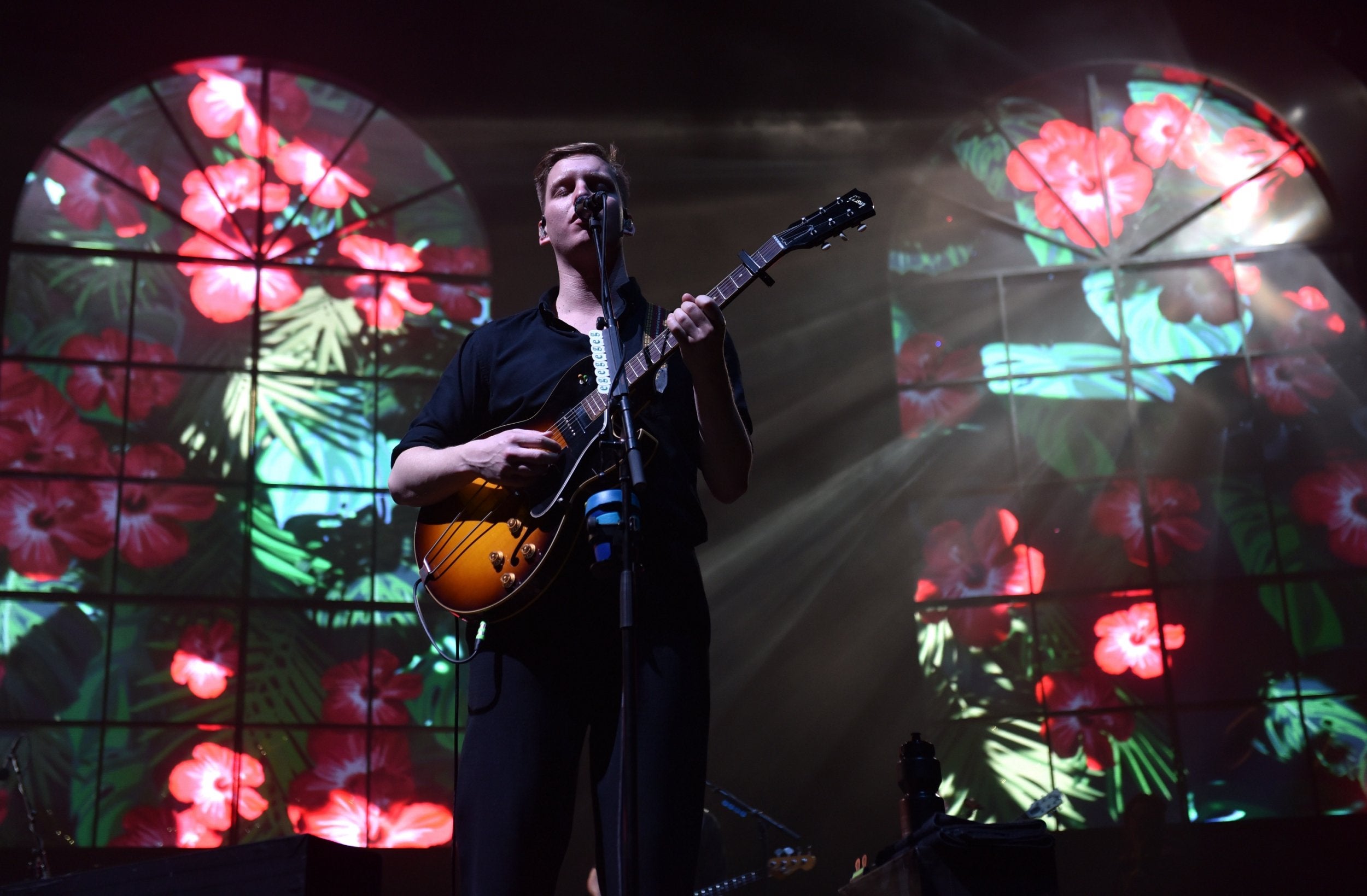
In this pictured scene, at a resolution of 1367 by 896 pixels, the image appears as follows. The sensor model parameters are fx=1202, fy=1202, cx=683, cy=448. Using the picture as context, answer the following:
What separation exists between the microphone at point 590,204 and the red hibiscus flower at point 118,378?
4563 millimetres

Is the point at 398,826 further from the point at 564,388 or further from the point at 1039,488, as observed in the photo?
the point at 564,388

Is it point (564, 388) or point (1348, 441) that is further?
point (1348, 441)

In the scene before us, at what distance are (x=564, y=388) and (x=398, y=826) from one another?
405 cm

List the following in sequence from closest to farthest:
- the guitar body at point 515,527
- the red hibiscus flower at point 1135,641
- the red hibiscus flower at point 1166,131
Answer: the guitar body at point 515,527 → the red hibiscus flower at point 1135,641 → the red hibiscus flower at point 1166,131

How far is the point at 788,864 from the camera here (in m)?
4.40

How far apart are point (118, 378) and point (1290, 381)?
5827 millimetres

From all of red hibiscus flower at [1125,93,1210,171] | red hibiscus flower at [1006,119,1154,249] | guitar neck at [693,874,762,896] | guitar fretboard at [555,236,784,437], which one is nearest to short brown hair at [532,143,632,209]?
guitar fretboard at [555,236,784,437]

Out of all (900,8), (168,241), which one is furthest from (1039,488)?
(168,241)

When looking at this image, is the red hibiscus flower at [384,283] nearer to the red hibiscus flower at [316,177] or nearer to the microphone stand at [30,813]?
the red hibiscus flower at [316,177]

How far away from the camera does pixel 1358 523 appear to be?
235 inches

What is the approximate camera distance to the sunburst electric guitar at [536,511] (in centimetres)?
160

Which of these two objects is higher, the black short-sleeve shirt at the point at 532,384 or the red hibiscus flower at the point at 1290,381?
the red hibiscus flower at the point at 1290,381

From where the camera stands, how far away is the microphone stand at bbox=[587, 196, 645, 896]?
135cm

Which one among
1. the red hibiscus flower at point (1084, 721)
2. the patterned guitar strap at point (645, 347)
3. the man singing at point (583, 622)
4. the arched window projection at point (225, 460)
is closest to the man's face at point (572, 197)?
the man singing at point (583, 622)
